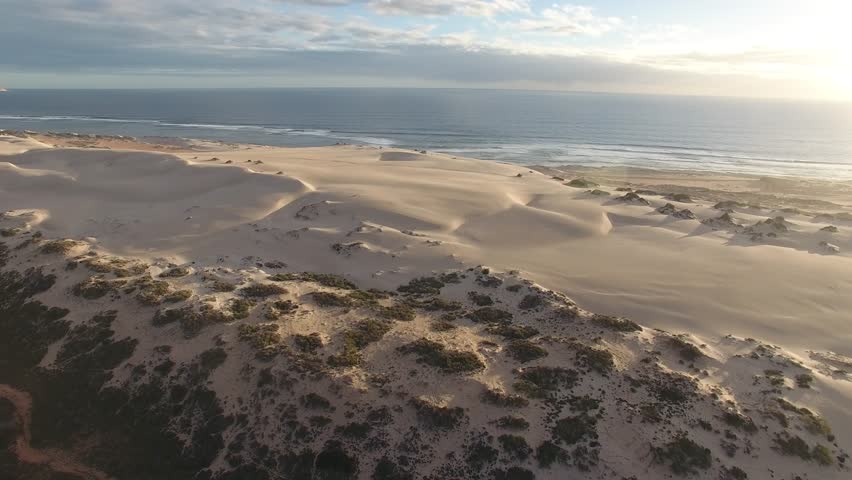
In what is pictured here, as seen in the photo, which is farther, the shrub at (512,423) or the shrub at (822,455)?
the shrub at (512,423)

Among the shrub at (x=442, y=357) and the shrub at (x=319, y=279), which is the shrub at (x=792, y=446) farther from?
the shrub at (x=319, y=279)

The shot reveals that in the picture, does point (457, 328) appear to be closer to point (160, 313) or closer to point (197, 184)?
point (160, 313)

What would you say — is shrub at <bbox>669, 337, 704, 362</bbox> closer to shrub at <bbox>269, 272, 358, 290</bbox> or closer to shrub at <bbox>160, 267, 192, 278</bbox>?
shrub at <bbox>269, 272, 358, 290</bbox>

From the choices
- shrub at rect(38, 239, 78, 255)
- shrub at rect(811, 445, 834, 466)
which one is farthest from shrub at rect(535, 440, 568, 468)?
shrub at rect(38, 239, 78, 255)

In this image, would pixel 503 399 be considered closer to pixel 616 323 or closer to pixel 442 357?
pixel 442 357

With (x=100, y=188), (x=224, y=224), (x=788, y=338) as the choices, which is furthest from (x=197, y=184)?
(x=788, y=338)

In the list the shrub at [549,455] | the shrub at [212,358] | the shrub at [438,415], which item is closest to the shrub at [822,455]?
the shrub at [549,455]
